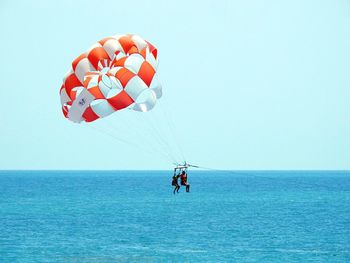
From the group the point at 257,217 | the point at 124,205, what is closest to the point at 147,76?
the point at 257,217

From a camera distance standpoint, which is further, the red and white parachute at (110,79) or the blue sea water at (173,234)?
the blue sea water at (173,234)

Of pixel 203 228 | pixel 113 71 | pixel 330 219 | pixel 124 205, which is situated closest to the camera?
pixel 113 71

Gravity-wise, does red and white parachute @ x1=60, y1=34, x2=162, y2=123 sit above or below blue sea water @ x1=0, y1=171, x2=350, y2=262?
above

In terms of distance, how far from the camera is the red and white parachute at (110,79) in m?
28.7

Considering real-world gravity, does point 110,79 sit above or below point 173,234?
→ above

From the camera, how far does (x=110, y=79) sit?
94.3 ft

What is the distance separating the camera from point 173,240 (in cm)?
5709

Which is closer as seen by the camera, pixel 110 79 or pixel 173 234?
pixel 110 79

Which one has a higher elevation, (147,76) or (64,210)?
(147,76)

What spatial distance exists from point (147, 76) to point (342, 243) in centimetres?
3327

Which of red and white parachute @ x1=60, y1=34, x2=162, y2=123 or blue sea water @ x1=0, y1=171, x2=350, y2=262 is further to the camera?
blue sea water @ x1=0, y1=171, x2=350, y2=262

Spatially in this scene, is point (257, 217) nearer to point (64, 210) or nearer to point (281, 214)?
point (281, 214)

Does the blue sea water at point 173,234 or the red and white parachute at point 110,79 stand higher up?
the red and white parachute at point 110,79

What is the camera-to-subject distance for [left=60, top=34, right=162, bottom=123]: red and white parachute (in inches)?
1129
